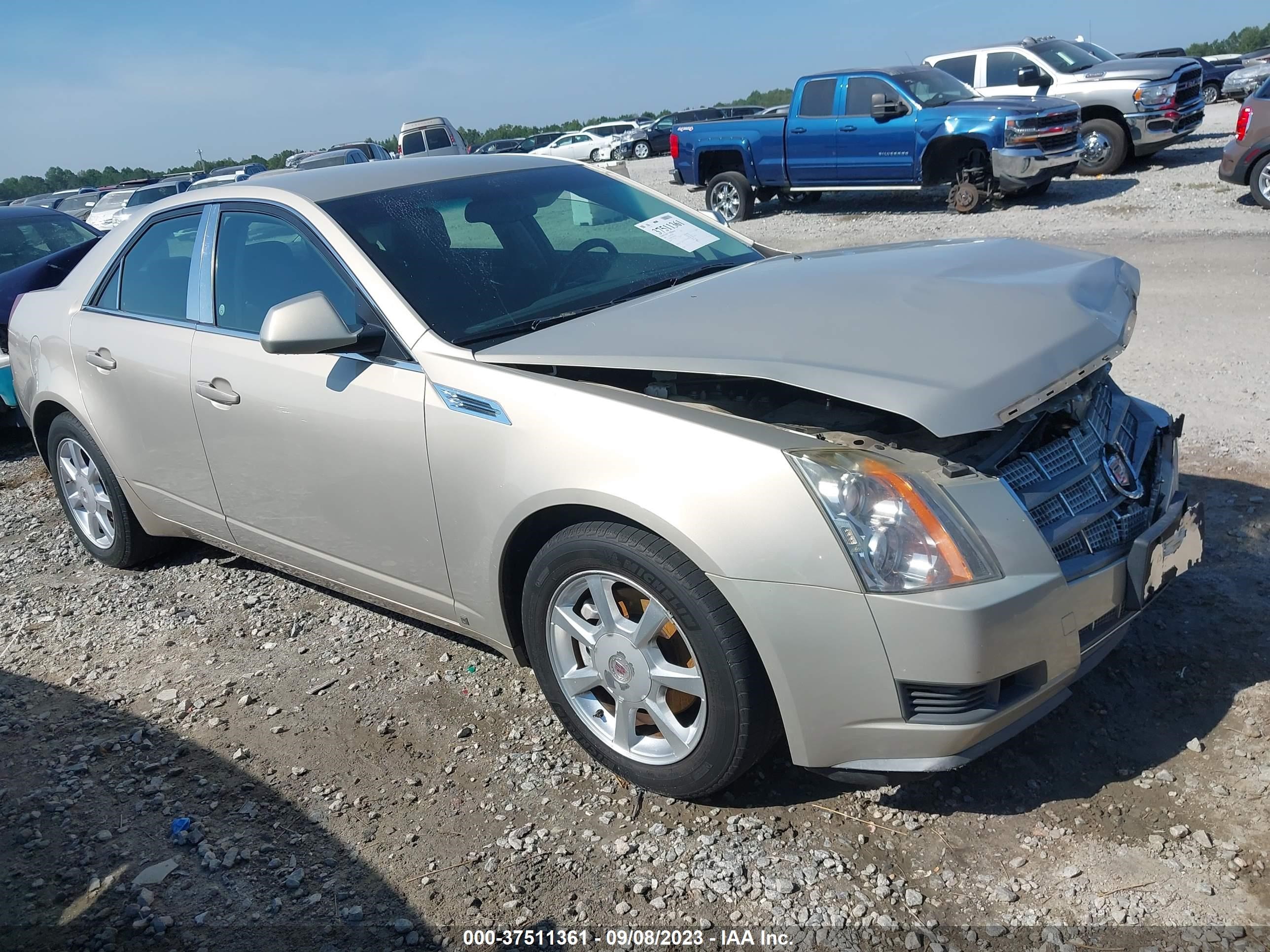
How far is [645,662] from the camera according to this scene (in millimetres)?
2754

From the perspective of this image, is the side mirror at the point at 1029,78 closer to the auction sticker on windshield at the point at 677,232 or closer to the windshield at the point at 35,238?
the windshield at the point at 35,238

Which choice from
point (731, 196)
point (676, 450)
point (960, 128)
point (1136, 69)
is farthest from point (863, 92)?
point (676, 450)

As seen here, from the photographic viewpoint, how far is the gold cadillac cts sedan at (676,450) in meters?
2.38

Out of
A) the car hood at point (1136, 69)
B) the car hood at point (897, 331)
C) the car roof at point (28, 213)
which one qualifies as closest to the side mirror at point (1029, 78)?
the car hood at point (1136, 69)

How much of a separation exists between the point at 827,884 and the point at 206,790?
1.97 meters

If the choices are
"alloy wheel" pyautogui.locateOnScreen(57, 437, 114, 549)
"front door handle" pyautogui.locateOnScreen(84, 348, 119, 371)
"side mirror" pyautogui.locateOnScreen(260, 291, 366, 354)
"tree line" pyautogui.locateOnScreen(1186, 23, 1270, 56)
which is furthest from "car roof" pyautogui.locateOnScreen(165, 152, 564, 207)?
"tree line" pyautogui.locateOnScreen(1186, 23, 1270, 56)

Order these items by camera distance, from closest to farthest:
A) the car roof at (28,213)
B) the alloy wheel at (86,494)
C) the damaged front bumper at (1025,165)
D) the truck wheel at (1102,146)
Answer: the alloy wheel at (86,494)
the car roof at (28,213)
the damaged front bumper at (1025,165)
the truck wheel at (1102,146)

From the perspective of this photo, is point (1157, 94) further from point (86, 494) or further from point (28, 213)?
point (86, 494)

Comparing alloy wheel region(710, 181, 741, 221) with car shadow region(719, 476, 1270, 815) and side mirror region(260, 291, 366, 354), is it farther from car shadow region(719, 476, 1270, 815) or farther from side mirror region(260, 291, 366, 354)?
side mirror region(260, 291, 366, 354)

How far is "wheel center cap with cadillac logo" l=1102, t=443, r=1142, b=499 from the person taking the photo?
2760 mm

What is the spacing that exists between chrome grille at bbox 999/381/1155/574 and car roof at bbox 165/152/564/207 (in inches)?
94.7

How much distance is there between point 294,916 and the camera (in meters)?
2.62

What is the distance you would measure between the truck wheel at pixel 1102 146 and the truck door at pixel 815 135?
11.9 feet

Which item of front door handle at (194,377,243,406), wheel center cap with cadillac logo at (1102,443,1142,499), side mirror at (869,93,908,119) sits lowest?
wheel center cap with cadillac logo at (1102,443,1142,499)
